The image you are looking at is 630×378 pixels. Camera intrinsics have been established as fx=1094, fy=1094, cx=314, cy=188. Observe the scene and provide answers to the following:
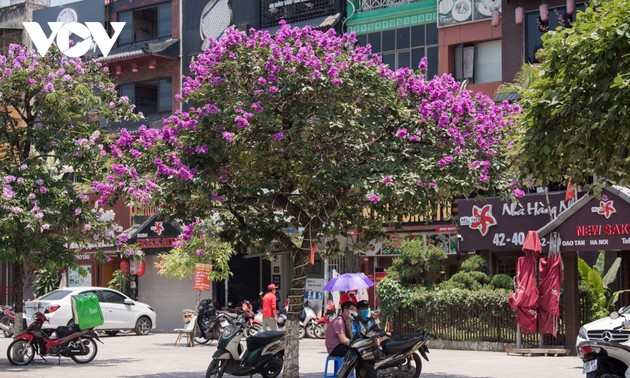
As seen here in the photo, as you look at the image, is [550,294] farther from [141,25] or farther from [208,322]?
[141,25]

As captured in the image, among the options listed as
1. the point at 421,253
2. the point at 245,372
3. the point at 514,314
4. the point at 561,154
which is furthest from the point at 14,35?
the point at 561,154

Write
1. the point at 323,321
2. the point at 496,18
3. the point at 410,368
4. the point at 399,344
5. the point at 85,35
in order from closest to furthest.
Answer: the point at 399,344
the point at 410,368
the point at 323,321
the point at 496,18
the point at 85,35

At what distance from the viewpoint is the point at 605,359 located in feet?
50.9

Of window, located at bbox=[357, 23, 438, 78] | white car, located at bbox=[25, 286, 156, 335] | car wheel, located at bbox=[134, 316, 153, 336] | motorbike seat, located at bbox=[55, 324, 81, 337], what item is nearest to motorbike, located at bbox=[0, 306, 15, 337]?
white car, located at bbox=[25, 286, 156, 335]

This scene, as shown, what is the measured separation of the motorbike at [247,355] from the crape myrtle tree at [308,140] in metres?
0.71

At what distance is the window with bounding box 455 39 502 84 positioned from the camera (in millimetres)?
34406

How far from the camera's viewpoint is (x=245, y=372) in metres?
18.3

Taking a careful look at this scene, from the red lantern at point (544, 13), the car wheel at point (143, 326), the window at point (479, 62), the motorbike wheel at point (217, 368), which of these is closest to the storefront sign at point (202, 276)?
the car wheel at point (143, 326)

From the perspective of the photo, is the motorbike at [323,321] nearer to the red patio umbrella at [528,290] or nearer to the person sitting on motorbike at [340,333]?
the red patio umbrella at [528,290]

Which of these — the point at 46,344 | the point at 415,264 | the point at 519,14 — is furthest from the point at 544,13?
the point at 46,344

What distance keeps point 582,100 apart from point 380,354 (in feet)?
18.6

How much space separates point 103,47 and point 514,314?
1005 inches

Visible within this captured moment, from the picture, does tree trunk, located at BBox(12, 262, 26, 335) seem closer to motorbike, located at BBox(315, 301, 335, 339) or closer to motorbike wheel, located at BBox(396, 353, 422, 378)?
motorbike wheel, located at BBox(396, 353, 422, 378)

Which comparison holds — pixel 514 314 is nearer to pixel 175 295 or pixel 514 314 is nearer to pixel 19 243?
pixel 19 243
